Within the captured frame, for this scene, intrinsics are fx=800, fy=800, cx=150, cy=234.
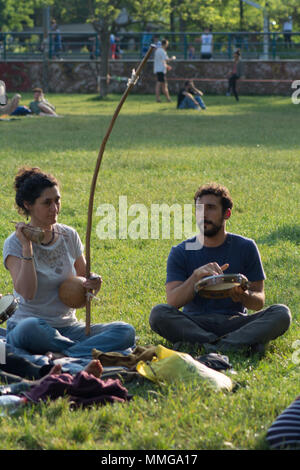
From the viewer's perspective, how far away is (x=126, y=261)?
8.40 metres

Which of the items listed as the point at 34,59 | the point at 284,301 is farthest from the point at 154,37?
the point at 284,301

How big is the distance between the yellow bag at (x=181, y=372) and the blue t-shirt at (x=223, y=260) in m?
1.05

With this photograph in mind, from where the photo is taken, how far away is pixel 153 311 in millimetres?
5719

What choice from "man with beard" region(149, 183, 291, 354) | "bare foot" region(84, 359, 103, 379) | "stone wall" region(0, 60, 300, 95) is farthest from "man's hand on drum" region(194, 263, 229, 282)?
"stone wall" region(0, 60, 300, 95)

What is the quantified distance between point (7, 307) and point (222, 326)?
1520mm

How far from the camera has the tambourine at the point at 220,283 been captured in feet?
17.2

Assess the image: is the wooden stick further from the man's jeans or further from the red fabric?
the red fabric

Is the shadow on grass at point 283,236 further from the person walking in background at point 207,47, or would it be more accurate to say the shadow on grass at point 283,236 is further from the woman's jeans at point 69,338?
the person walking in background at point 207,47

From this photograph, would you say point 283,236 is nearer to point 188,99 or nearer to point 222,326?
point 222,326

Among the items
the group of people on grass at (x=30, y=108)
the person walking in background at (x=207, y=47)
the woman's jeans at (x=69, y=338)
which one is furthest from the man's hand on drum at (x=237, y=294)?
the person walking in background at (x=207, y=47)

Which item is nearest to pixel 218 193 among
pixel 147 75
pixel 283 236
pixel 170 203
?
pixel 283 236

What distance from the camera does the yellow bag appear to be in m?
4.63

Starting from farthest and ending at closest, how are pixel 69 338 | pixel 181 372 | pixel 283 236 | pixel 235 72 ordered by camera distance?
pixel 235 72 → pixel 283 236 → pixel 69 338 → pixel 181 372
